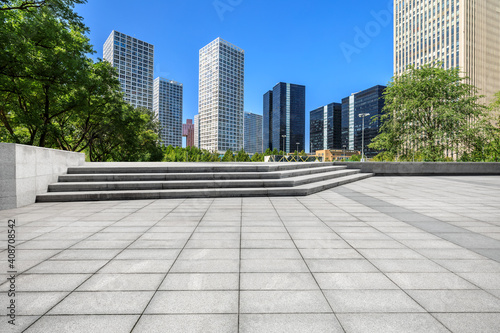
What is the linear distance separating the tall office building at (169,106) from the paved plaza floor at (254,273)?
527 feet

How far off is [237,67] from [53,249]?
184 meters

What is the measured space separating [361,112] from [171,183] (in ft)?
618

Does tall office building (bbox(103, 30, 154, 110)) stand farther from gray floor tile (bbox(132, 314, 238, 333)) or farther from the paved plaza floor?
gray floor tile (bbox(132, 314, 238, 333))

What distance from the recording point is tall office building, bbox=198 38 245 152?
6329 inches

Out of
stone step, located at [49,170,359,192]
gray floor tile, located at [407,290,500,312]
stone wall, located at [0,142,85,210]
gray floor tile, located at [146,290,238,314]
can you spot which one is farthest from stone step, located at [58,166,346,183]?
gray floor tile, located at [407,290,500,312]

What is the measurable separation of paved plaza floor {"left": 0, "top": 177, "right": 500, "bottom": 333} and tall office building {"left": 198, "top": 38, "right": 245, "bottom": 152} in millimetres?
153741

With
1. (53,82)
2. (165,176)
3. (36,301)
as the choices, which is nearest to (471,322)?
(36,301)

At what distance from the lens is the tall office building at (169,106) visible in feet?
521

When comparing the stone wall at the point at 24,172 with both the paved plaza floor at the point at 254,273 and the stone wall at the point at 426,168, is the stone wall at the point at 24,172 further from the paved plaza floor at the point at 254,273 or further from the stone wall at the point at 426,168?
the stone wall at the point at 426,168

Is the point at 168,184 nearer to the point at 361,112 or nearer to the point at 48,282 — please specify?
the point at 48,282

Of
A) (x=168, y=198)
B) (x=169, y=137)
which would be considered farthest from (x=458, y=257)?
(x=169, y=137)

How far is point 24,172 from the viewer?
708cm

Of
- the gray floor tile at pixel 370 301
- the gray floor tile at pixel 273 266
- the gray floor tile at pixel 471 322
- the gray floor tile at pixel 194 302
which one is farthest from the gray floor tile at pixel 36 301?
the gray floor tile at pixel 471 322

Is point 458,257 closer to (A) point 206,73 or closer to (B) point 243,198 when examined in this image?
(B) point 243,198
